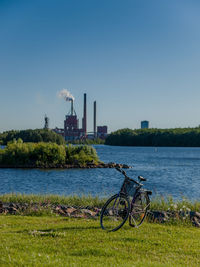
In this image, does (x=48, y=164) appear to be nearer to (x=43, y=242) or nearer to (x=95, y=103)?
(x=43, y=242)

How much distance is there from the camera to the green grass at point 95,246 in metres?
5.55

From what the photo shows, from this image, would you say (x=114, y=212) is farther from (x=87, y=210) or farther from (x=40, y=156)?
(x=40, y=156)

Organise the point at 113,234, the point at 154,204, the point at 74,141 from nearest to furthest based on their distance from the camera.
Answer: the point at 113,234, the point at 154,204, the point at 74,141

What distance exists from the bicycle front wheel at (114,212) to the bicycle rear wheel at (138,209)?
0.16 meters

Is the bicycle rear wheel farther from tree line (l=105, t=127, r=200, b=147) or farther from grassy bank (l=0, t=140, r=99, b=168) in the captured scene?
tree line (l=105, t=127, r=200, b=147)

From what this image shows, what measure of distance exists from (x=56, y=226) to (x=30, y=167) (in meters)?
38.2

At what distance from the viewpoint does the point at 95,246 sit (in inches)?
253

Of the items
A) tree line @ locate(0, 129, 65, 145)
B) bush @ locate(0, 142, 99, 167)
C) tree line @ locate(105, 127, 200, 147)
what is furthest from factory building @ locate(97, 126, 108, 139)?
bush @ locate(0, 142, 99, 167)

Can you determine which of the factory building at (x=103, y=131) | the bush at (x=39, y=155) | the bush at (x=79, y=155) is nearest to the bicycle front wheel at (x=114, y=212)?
the bush at (x=39, y=155)

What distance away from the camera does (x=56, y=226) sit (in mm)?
8250

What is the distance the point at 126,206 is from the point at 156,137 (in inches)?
6058

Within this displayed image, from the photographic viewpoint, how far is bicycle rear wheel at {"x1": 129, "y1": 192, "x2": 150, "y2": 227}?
783 centimetres

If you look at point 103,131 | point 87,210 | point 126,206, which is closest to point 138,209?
point 126,206

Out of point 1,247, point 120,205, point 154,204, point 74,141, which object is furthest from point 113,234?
point 74,141
